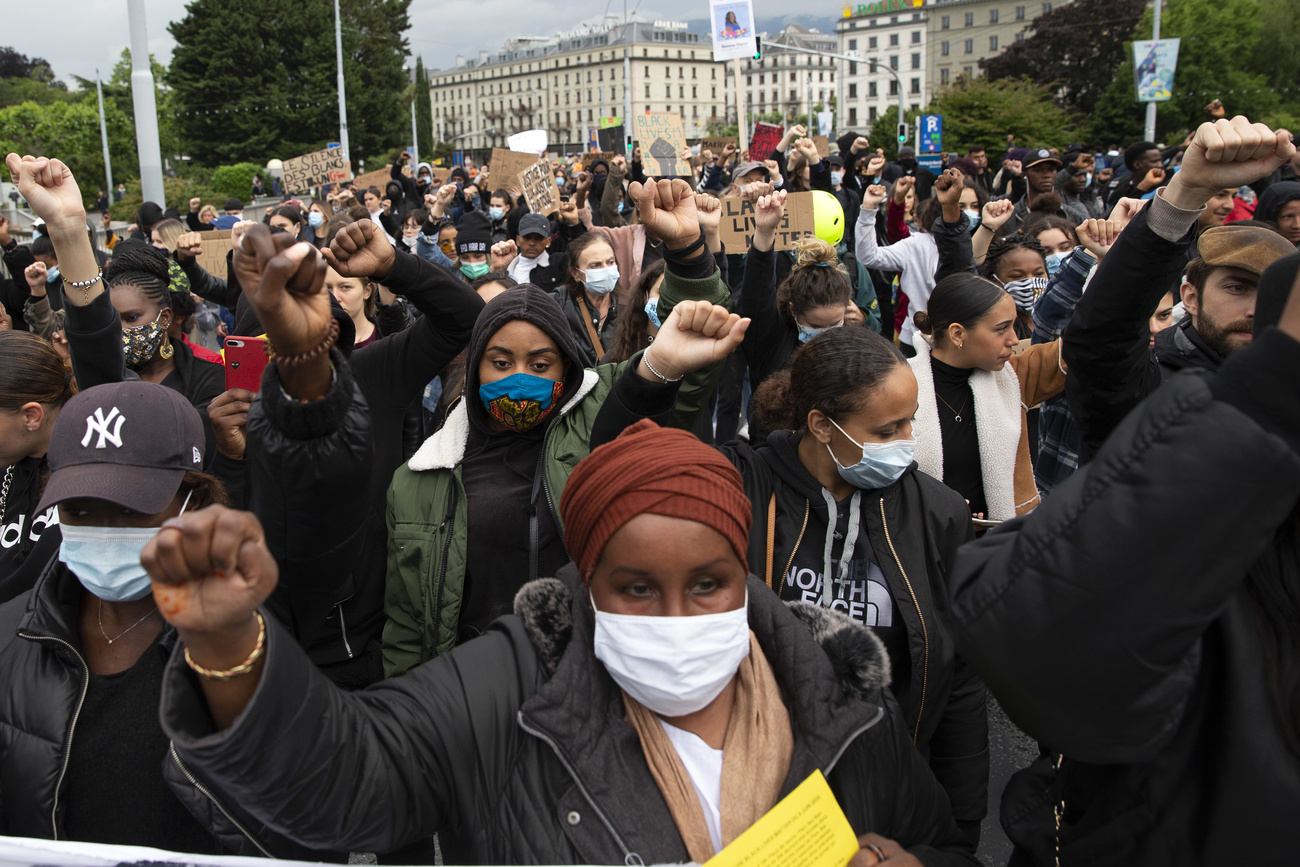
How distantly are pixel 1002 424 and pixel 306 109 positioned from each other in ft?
171

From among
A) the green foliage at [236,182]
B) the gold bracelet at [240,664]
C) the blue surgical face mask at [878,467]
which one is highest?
the green foliage at [236,182]

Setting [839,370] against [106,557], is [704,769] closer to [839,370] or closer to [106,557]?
[106,557]

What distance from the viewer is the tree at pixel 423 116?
70.6 m

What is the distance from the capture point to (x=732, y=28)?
11.2 metres

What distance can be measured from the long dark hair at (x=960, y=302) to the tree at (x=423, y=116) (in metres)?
65.0

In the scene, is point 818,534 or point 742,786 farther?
point 818,534

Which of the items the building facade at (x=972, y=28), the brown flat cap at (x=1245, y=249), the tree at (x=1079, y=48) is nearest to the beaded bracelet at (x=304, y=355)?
the brown flat cap at (x=1245, y=249)

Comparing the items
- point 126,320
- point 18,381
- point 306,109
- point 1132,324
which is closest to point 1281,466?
point 1132,324

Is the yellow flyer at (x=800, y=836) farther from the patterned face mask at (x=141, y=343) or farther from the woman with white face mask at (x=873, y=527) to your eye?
the patterned face mask at (x=141, y=343)

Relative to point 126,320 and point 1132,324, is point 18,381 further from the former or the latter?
point 1132,324

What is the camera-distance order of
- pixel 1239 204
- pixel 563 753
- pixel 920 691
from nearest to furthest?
pixel 563 753, pixel 920 691, pixel 1239 204

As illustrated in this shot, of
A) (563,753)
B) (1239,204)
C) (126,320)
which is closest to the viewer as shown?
(563,753)

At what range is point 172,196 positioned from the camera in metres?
31.4

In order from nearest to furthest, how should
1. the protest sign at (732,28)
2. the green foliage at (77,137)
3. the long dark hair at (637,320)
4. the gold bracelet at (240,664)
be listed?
the gold bracelet at (240,664)
the long dark hair at (637,320)
the protest sign at (732,28)
the green foliage at (77,137)
